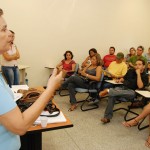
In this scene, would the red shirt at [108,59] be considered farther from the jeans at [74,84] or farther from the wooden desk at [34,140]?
the wooden desk at [34,140]

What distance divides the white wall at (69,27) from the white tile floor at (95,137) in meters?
2.42

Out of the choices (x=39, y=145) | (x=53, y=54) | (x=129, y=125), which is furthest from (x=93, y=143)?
(x=53, y=54)

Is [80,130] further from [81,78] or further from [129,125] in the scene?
[81,78]

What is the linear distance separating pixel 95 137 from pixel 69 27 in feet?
11.1

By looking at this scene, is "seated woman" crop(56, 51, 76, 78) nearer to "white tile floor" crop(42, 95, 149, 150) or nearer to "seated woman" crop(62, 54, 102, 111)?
"seated woman" crop(62, 54, 102, 111)

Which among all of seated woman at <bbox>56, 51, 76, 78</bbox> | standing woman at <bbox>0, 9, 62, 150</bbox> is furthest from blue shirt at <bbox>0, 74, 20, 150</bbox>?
seated woman at <bbox>56, 51, 76, 78</bbox>

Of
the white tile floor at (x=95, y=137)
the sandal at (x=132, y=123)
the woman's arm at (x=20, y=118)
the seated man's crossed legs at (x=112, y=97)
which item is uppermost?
the woman's arm at (x=20, y=118)

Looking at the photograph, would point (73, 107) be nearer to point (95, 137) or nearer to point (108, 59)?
point (95, 137)

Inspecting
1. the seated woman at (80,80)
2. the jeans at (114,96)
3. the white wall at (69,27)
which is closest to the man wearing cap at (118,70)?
the seated woman at (80,80)

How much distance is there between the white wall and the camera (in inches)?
190

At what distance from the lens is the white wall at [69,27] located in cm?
482

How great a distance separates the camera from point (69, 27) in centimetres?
523

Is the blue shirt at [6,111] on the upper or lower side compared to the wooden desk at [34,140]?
upper

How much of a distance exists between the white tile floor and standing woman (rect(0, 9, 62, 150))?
5.24 ft
